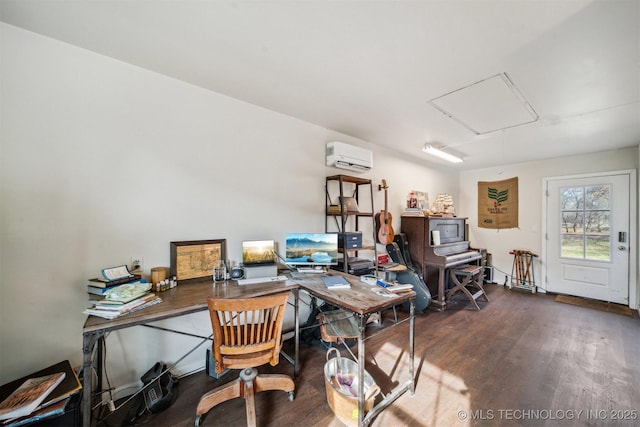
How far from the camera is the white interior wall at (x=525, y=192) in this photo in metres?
3.97

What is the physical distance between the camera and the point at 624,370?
2.15 metres

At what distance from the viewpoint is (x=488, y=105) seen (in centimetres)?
241

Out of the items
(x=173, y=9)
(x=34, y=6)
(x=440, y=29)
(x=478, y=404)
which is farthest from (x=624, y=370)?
(x=34, y=6)

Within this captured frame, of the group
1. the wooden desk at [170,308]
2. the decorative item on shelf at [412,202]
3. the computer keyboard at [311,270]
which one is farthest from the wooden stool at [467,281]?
the wooden desk at [170,308]

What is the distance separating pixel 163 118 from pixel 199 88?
17.6 inches

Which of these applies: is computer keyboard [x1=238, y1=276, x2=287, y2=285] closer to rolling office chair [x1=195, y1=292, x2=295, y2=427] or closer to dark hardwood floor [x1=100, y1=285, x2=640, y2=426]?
rolling office chair [x1=195, y1=292, x2=295, y2=427]

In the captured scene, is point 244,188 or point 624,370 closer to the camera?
point 624,370

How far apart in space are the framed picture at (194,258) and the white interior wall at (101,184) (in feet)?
0.28

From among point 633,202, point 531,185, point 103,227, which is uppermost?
point 531,185

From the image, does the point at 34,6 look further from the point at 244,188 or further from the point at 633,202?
the point at 633,202

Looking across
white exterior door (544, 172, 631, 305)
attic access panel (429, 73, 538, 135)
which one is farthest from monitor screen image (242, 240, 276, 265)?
white exterior door (544, 172, 631, 305)

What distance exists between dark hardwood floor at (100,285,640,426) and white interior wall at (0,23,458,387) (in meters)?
0.74

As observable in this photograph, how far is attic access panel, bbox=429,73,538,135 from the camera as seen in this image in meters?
2.08

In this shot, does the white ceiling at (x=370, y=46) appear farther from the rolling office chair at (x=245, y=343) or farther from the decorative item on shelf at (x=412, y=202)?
the decorative item on shelf at (x=412, y=202)
